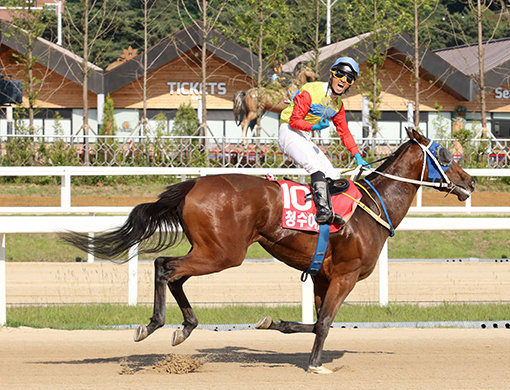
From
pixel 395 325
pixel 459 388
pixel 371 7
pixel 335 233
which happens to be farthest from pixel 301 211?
pixel 371 7

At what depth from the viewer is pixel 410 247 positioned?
12.2m

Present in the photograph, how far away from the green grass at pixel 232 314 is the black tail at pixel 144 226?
1552 millimetres

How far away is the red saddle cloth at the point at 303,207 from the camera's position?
5.09 m

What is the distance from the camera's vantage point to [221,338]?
20.6ft

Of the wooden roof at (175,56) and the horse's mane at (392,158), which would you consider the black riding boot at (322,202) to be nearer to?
the horse's mane at (392,158)

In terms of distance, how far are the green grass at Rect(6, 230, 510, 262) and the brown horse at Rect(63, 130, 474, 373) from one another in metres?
5.87

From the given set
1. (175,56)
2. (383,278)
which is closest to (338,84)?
(383,278)

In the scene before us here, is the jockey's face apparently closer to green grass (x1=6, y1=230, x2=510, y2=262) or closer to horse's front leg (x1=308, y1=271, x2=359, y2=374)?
horse's front leg (x1=308, y1=271, x2=359, y2=374)

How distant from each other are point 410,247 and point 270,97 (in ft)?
35.0

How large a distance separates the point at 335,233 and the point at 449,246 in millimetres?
7608

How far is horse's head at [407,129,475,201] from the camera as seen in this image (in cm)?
556

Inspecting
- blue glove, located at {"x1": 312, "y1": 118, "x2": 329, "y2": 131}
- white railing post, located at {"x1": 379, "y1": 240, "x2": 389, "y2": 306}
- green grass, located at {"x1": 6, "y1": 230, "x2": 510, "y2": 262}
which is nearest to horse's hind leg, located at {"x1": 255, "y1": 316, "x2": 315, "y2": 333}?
blue glove, located at {"x1": 312, "y1": 118, "x2": 329, "y2": 131}

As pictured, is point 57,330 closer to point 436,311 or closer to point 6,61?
point 436,311

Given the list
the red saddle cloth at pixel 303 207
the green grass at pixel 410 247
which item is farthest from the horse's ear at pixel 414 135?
the green grass at pixel 410 247
